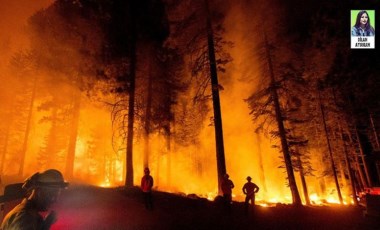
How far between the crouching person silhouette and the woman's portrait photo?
25.4 m

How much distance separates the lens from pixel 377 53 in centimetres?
2717

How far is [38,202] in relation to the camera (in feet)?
9.13

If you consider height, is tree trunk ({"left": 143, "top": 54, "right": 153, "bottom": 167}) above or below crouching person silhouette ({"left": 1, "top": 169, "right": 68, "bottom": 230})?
above

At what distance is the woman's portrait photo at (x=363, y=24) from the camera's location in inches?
853

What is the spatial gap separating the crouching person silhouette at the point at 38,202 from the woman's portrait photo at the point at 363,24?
83.4ft

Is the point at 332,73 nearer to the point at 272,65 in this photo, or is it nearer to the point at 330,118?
the point at 330,118

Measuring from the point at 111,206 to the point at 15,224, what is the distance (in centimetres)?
975

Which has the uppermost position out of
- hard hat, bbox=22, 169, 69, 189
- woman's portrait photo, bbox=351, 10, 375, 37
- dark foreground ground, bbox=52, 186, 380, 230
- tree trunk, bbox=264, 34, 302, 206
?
woman's portrait photo, bbox=351, 10, 375, 37

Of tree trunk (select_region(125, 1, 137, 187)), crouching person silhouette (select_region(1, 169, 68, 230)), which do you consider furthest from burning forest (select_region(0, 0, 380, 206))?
crouching person silhouette (select_region(1, 169, 68, 230))

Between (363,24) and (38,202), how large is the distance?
88.1 ft

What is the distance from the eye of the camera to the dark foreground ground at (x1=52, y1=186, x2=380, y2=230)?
9.45 meters

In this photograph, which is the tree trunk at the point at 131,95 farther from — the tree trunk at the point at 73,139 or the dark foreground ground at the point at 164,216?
the tree trunk at the point at 73,139

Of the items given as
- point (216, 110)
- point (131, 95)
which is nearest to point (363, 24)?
point (216, 110)

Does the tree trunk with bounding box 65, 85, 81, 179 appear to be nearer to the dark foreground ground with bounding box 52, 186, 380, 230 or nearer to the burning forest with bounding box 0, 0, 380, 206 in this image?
the burning forest with bounding box 0, 0, 380, 206
